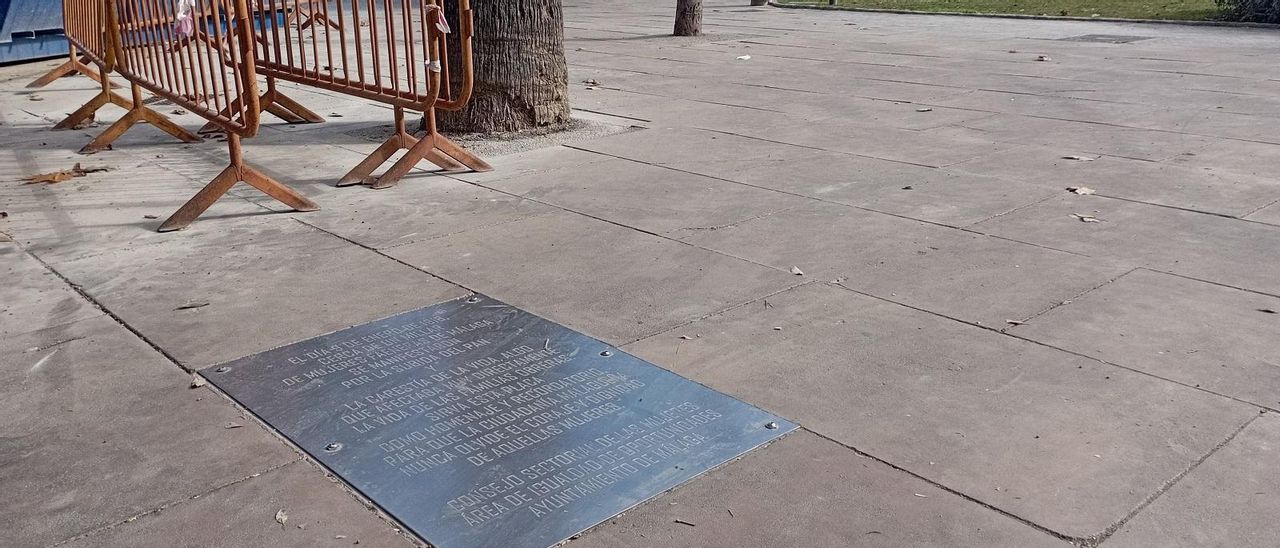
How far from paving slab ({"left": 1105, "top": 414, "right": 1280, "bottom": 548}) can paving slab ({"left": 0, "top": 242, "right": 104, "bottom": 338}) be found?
4043 mm

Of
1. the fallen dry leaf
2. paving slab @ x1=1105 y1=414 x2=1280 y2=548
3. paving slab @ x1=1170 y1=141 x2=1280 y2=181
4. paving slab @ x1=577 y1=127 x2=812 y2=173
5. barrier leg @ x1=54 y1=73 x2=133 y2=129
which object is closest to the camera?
paving slab @ x1=1105 y1=414 x2=1280 y2=548

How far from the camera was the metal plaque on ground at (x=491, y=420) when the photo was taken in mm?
3100

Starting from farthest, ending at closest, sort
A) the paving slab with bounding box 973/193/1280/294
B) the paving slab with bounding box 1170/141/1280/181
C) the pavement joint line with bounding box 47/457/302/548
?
the paving slab with bounding box 1170/141/1280/181 < the paving slab with bounding box 973/193/1280/294 < the pavement joint line with bounding box 47/457/302/548

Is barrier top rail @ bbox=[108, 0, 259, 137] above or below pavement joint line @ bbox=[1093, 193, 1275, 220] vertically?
above

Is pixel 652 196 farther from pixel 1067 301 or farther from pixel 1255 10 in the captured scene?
pixel 1255 10

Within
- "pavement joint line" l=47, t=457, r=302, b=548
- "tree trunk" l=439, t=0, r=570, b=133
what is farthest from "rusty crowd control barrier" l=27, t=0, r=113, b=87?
Result: "pavement joint line" l=47, t=457, r=302, b=548

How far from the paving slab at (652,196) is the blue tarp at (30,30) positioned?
28.4ft

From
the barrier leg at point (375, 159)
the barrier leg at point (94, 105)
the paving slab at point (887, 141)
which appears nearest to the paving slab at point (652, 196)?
the barrier leg at point (375, 159)

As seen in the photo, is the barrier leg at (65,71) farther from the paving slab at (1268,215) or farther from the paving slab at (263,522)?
the paving slab at (1268,215)

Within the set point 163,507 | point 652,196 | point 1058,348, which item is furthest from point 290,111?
point 1058,348

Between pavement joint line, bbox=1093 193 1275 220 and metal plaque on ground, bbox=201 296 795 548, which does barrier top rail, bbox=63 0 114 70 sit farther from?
pavement joint line, bbox=1093 193 1275 220

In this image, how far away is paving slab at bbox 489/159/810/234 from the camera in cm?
594

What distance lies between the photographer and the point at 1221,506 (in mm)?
3012

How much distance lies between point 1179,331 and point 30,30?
12802 millimetres
